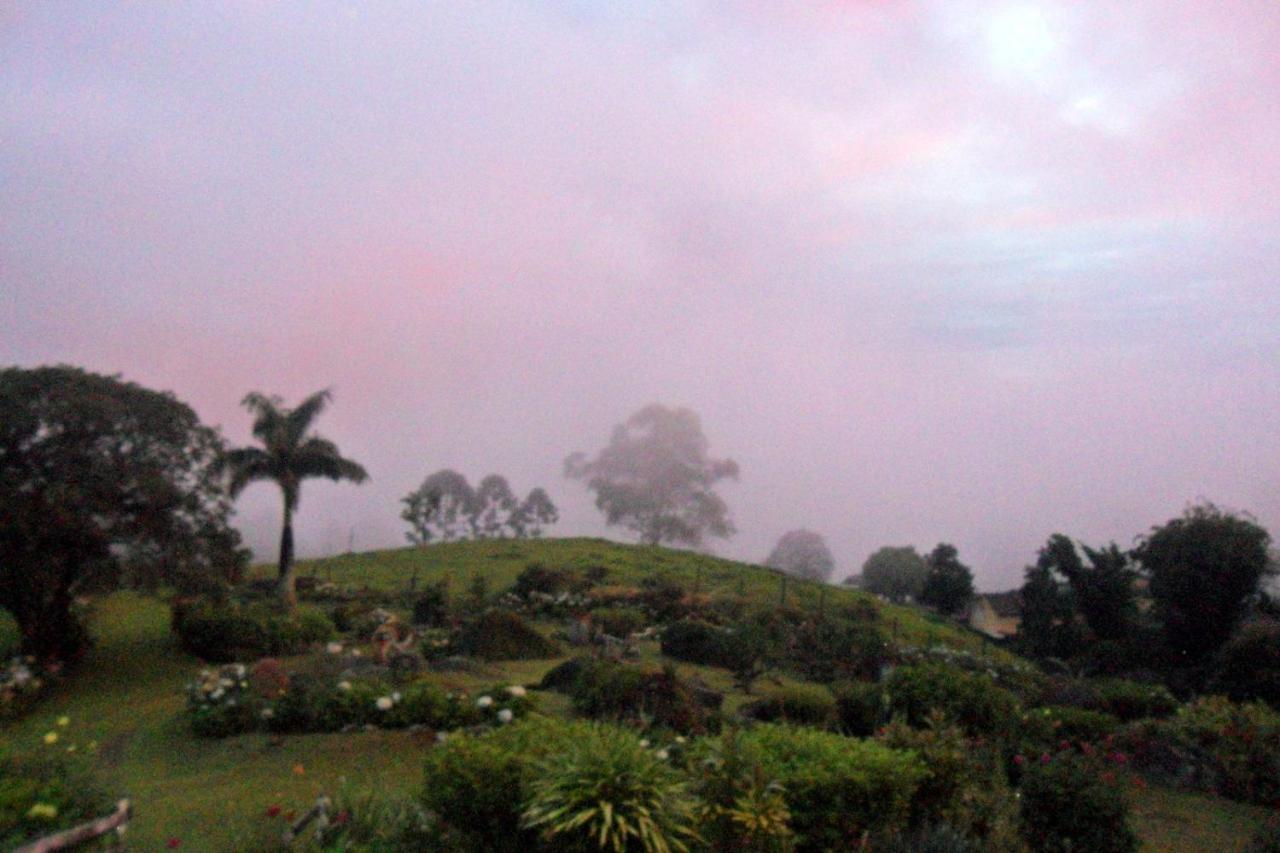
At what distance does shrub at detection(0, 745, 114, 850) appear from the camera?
6.60 metres

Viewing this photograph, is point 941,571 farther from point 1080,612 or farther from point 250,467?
point 250,467

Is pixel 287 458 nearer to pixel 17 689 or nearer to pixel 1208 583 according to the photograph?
pixel 17 689

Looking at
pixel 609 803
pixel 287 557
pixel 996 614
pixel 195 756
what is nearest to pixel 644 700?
pixel 195 756

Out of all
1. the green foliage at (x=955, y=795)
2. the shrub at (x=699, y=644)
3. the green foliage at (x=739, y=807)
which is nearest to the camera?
the green foliage at (x=739, y=807)

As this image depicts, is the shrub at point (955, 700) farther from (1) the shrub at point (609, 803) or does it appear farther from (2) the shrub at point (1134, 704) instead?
(1) the shrub at point (609, 803)

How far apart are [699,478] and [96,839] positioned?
76175 mm

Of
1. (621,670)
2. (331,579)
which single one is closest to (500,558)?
(331,579)

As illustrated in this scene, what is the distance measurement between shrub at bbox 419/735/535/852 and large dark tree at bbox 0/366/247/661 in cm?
1546

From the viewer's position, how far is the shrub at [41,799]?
660 cm

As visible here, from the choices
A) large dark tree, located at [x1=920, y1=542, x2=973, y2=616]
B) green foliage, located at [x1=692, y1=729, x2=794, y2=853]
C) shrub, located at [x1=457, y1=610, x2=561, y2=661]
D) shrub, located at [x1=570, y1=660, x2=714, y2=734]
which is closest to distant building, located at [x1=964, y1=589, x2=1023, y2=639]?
large dark tree, located at [x1=920, y1=542, x2=973, y2=616]

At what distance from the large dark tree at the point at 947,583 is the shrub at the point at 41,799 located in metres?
48.2

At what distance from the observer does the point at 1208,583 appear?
33.0 metres

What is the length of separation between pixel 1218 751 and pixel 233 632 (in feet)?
60.1

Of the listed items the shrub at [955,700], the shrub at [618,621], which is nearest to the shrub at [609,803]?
the shrub at [955,700]
